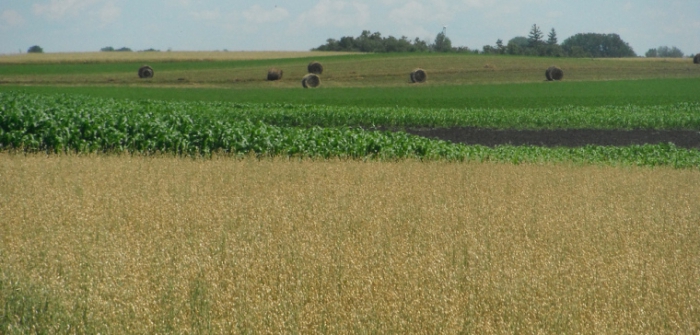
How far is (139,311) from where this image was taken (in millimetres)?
4832

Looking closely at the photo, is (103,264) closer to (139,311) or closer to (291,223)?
A: (139,311)

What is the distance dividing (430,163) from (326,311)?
8831mm


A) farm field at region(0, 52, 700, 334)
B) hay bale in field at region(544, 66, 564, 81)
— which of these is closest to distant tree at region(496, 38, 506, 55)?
hay bale in field at region(544, 66, 564, 81)

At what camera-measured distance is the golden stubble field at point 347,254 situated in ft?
15.7

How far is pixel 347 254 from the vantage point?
621 cm

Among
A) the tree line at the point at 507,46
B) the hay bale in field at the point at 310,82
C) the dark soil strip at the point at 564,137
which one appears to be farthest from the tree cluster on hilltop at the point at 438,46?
the dark soil strip at the point at 564,137

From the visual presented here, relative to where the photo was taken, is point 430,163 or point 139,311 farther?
point 430,163

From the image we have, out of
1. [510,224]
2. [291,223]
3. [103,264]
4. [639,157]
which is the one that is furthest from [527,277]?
[639,157]

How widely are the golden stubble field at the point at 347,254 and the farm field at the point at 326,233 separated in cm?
2

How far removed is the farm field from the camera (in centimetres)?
485

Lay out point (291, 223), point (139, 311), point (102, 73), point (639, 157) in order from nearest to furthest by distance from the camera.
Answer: point (139, 311)
point (291, 223)
point (639, 157)
point (102, 73)

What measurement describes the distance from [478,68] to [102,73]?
3045cm

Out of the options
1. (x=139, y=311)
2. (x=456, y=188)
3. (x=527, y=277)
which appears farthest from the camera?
(x=456, y=188)

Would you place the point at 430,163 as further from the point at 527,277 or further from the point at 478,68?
the point at 478,68
